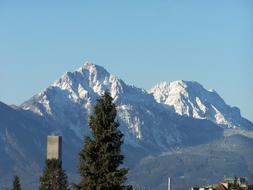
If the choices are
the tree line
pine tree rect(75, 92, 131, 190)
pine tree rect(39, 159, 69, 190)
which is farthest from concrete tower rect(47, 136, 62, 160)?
pine tree rect(75, 92, 131, 190)

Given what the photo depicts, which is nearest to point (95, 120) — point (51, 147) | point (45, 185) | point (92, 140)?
point (92, 140)

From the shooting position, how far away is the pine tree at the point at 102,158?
52.8 metres

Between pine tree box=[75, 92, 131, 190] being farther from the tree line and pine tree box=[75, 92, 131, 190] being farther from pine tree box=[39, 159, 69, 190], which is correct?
pine tree box=[39, 159, 69, 190]

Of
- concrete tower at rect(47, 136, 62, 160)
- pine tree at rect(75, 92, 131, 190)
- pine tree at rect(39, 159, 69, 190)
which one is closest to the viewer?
pine tree at rect(75, 92, 131, 190)

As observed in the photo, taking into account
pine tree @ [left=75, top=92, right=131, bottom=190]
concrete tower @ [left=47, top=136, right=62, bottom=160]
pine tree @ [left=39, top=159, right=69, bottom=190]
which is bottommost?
pine tree @ [left=75, top=92, right=131, bottom=190]

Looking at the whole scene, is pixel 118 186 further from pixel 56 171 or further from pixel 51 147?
pixel 51 147

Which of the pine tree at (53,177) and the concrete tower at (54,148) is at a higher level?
the concrete tower at (54,148)

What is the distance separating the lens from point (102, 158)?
174 ft

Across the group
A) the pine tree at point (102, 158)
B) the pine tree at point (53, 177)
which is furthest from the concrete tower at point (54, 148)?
the pine tree at point (102, 158)

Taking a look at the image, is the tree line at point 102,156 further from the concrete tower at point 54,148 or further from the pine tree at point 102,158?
the concrete tower at point 54,148


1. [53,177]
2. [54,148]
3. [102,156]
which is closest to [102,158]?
[102,156]

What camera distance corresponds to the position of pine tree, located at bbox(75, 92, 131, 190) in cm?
5275

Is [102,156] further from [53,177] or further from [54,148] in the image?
[54,148]

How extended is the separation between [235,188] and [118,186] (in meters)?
73.4
